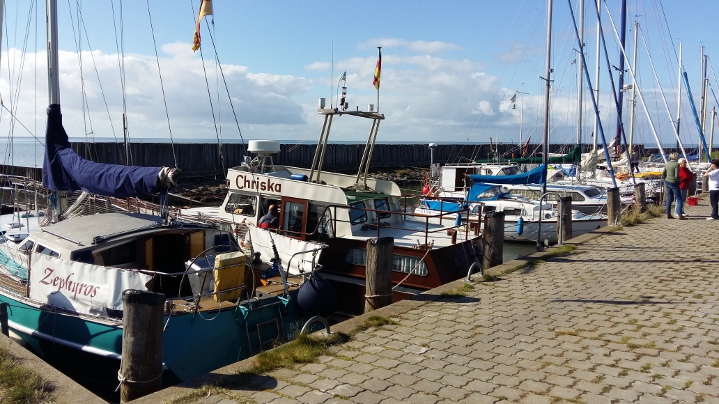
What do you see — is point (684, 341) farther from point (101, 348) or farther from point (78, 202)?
point (78, 202)

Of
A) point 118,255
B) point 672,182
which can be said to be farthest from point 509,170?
point 118,255

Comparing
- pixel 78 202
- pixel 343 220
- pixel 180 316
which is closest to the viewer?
pixel 180 316

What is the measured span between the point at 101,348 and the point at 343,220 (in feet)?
18.9

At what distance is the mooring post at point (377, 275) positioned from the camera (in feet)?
27.4

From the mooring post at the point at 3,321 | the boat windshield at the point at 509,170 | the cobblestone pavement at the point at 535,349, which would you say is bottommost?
the mooring post at the point at 3,321

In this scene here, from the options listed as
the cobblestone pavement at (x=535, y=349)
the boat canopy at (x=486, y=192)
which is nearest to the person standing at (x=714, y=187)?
the boat canopy at (x=486, y=192)

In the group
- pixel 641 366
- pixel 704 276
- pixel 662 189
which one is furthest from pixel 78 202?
pixel 662 189

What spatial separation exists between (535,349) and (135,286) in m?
5.18

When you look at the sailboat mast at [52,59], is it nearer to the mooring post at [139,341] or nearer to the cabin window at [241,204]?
the cabin window at [241,204]

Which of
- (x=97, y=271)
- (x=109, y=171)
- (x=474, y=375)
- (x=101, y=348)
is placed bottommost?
(x=101, y=348)

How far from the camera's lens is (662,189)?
2180 centimetres

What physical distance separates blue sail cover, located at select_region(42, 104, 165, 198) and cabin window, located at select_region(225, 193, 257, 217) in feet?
13.5

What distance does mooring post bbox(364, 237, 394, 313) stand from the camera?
8352 millimetres

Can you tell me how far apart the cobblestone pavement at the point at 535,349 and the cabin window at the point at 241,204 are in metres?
6.54
